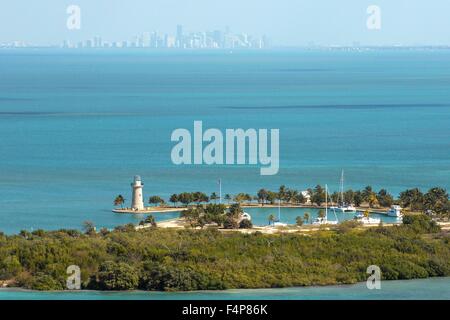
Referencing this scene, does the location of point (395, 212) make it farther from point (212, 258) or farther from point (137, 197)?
point (212, 258)

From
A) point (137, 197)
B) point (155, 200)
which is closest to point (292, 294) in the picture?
point (137, 197)

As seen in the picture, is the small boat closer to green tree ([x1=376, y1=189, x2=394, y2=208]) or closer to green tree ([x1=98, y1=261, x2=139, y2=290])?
green tree ([x1=376, y1=189, x2=394, y2=208])

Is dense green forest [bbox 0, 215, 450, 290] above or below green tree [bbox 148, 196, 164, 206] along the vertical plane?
above

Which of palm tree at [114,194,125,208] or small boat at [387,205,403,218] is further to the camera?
palm tree at [114,194,125,208]

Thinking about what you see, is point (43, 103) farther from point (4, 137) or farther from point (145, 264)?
point (145, 264)

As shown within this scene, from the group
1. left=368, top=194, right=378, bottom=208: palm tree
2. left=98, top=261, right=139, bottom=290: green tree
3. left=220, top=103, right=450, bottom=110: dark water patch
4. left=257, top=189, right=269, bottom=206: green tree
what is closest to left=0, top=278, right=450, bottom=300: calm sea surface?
left=98, top=261, right=139, bottom=290: green tree

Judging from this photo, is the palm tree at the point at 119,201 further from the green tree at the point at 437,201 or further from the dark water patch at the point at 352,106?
the dark water patch at the point at 352,106
